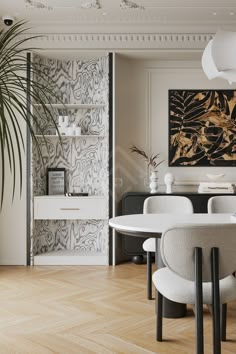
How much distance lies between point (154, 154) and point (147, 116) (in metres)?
0.48

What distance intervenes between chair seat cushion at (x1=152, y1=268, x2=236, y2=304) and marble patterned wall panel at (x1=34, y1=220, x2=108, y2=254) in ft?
9.44

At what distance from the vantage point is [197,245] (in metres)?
2.14

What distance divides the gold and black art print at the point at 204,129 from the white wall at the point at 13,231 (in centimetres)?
189

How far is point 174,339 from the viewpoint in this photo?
2.70m

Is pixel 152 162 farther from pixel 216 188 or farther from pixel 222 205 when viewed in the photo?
pixel 222 205

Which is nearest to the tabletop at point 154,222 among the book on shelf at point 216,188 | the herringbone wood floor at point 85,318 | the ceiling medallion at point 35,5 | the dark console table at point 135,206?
the herringbone wood floor at point 85,318

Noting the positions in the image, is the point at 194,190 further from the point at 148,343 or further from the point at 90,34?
the point at 148,343

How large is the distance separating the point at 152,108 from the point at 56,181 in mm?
1492

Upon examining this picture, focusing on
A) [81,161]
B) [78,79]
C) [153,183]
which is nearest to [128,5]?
[78,79]

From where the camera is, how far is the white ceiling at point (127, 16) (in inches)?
174

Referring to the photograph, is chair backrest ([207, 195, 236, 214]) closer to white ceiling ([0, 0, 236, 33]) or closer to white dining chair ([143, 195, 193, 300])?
white dining chair ([143, 195, 193, 300])

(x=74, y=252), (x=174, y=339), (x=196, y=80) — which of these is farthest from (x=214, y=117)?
(x=174, y=339)

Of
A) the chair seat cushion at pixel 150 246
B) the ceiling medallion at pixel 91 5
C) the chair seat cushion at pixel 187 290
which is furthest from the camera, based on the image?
the ceiling medallion at pixel 91 5

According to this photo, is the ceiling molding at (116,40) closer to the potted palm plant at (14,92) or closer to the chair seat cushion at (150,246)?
the potted palm plant at (14,92)
